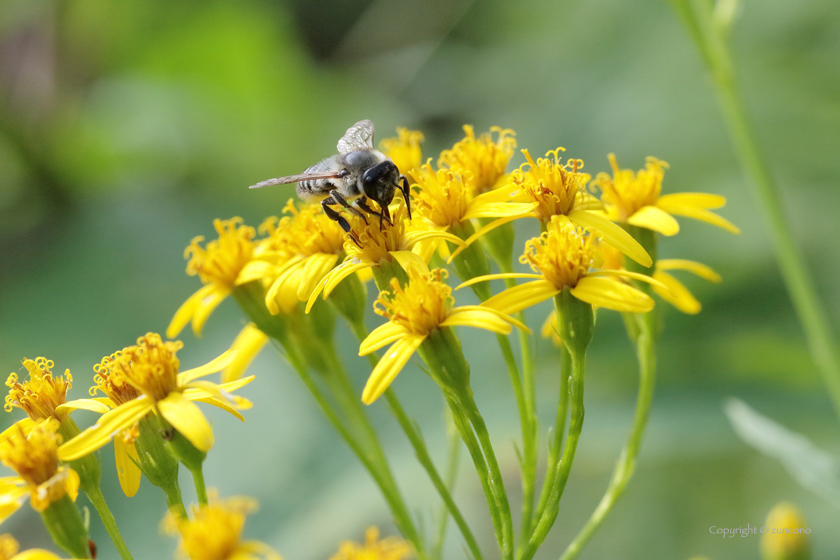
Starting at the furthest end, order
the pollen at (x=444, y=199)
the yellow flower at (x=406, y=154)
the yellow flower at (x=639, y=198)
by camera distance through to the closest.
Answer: the yellow flower at (x=406, y=154) < the yellow flower at (x=639, y=198) < the pollen at (x=444, y=199)

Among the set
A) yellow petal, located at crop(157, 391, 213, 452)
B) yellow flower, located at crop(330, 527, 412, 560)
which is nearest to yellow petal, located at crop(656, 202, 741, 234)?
yellow flower, located at crop(330, 527, 412, 560)

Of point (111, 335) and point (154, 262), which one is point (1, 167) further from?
point (111, 335)

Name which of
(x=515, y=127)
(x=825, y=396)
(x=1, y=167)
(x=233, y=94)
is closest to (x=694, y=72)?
(x=515, y=127)

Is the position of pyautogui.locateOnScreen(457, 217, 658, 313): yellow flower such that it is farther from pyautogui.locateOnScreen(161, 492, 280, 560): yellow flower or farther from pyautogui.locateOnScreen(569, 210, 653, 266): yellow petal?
pyautogui.locateOnScreen(161, 492, 280, 560): yellow flower

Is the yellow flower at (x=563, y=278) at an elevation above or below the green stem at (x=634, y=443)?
above

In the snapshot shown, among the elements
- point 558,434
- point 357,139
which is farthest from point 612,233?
point 357,139

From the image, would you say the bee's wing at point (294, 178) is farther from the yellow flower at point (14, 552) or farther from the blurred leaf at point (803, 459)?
the blurred leaf at point (803, 459)

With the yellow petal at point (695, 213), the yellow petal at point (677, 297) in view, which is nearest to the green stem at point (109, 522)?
the yellow petal at point (677, 297)
